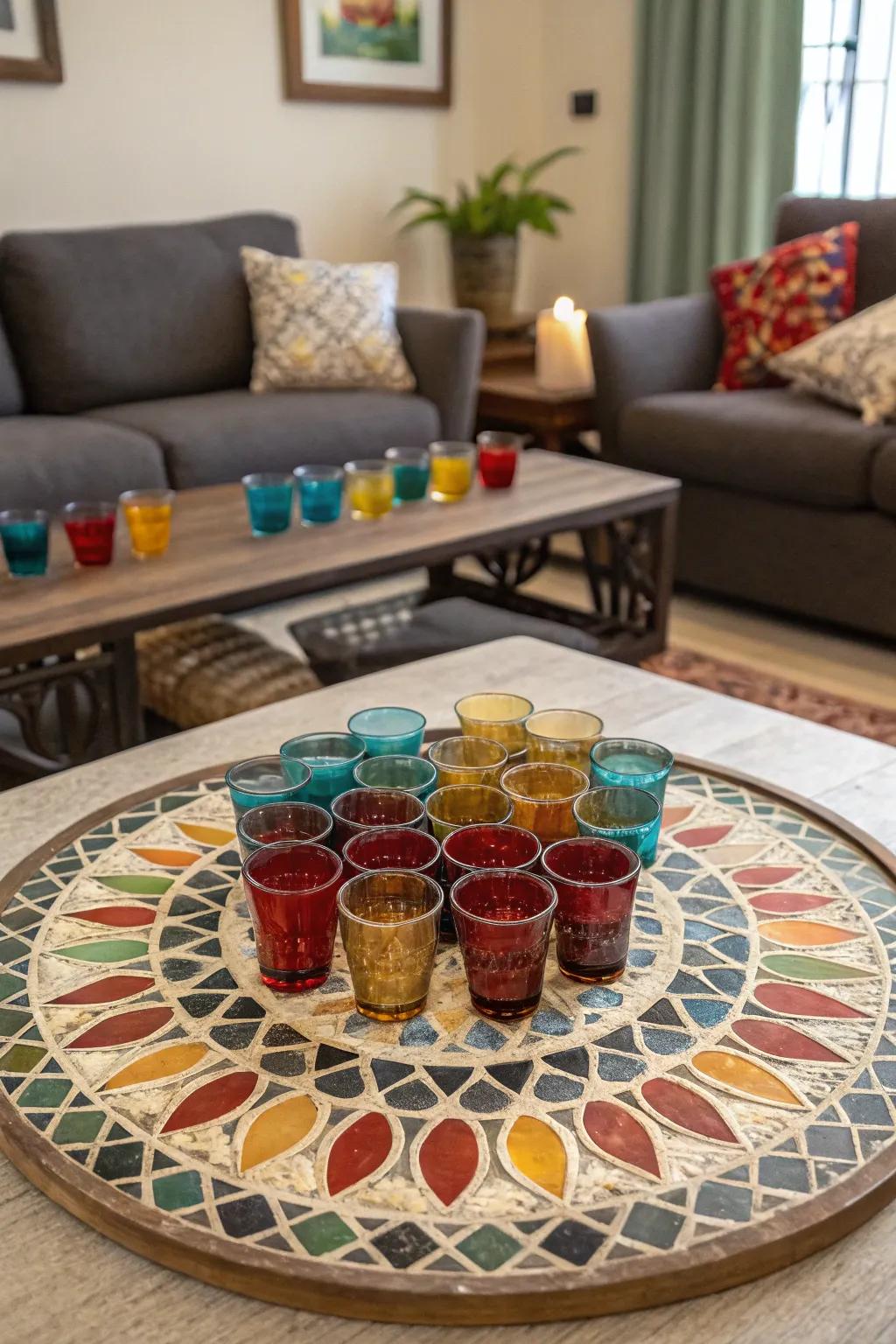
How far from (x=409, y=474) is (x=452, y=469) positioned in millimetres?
78

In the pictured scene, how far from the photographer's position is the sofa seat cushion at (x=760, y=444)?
271 cm

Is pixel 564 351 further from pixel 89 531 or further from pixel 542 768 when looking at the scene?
pixel 542 768

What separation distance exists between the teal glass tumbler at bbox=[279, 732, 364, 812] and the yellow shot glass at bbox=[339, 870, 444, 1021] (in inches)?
5.5

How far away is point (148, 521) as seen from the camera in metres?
1.89

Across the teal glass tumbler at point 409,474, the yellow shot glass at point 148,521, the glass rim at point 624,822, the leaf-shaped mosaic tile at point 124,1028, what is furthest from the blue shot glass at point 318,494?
the leaf-shaped mosaic tile at point 124,1028

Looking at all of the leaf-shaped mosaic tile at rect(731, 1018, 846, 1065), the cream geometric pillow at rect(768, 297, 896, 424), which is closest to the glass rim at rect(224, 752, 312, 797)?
the leaf-shaped mosaic tile at rect(731, 1018, 846, 1065)

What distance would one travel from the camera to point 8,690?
173cm

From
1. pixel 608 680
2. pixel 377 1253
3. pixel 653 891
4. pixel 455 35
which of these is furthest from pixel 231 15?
pixel 377 1253

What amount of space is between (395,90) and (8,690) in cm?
291

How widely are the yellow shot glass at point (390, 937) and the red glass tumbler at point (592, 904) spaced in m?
0.08

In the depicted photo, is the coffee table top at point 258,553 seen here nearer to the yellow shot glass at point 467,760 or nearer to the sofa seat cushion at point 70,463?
the sofa seat cushion at point 70,463

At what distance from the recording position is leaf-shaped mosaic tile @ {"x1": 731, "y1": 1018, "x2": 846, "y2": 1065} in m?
0.70

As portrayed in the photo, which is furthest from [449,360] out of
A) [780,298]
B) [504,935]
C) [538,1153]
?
[538,1153]

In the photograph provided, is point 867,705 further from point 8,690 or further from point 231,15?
point 231,15
